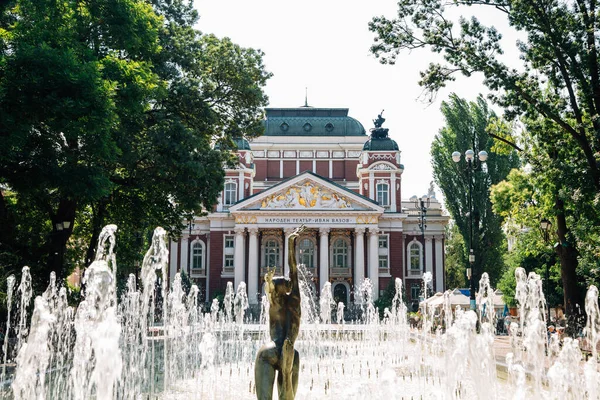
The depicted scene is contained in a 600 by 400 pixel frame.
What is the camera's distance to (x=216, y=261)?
50.7 meters

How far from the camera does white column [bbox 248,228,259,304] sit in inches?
1873

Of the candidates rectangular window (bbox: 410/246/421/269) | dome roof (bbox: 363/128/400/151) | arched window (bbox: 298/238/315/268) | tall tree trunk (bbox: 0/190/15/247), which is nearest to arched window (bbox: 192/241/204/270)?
arched window (bbox: 298/238/315/268)

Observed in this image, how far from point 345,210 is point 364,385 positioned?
113 ft

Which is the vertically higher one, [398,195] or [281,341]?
[398,195]

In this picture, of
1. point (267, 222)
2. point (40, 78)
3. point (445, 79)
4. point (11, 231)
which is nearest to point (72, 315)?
point (11, 231)

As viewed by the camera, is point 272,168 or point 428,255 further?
point 272,168

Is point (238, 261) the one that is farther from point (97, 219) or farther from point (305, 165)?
point (97, 219)

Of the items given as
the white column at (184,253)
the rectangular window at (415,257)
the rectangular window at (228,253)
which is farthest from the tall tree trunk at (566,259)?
the white column at (184,253)

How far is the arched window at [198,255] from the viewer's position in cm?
5216

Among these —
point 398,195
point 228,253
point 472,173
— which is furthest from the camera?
point 398,195

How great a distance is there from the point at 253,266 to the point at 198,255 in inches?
262

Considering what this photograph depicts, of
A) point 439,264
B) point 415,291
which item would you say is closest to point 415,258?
point 439,264

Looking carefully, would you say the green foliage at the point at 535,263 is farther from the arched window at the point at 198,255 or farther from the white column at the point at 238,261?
the arched window at the point at 198,255

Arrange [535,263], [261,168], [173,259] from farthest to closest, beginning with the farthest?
[261,168] < [173,259] < [535,263]
